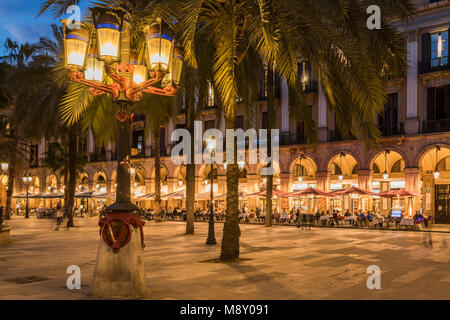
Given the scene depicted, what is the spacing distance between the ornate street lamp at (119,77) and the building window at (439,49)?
27.2m

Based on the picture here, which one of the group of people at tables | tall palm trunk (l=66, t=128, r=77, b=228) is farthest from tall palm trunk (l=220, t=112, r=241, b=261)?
tall palm trunk (l=66, t=128, r=77, b=228)

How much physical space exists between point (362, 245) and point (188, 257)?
7.39 m

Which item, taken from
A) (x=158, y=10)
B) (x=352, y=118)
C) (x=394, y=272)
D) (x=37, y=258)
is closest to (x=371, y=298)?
(x=394, y=272)

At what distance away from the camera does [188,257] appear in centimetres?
1295

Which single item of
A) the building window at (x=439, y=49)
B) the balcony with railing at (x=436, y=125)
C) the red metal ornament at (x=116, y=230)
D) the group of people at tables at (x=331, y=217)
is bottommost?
the group of people at tables at (x=331, y=217)

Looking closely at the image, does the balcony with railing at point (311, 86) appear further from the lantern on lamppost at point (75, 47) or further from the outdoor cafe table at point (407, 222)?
the lantern on lamppost at point (75, 47)

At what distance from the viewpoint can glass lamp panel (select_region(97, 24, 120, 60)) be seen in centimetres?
735

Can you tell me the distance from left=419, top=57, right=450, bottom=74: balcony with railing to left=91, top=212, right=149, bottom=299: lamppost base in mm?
28591

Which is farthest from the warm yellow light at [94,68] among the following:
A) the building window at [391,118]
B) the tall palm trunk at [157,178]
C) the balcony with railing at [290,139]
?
the balcony with railing at [290,139]

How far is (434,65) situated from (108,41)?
28.6 meters

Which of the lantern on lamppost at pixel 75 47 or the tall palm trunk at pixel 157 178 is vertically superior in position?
the lantern on lamppost at pixel 75 47

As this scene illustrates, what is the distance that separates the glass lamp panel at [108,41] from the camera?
735cm

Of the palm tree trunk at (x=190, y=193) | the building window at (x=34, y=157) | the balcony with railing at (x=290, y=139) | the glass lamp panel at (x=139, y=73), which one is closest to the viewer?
the glass lamp panel at (x=139, y=73)
